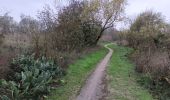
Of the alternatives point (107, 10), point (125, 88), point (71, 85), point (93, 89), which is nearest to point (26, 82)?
point (71, 85)

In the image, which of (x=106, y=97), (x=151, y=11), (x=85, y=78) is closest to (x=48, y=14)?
(x=85, y=78)

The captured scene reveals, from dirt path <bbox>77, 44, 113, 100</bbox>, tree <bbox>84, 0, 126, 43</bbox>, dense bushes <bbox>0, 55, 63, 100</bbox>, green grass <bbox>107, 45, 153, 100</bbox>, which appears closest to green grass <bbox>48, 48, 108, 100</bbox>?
dirt path <bbox>77, 44, 113, 100</bbox>

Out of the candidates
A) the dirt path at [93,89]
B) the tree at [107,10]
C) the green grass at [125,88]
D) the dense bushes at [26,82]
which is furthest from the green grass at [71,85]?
the tree at [107,10]

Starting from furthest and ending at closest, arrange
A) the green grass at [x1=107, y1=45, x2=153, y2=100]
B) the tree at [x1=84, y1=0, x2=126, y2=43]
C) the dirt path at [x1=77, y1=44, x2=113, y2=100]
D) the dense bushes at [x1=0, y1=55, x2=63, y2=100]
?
the tree at [x1=84, y1=0, x2=126, y2=43], the green grass at [x1=107, y1=45, x2=153, y2=100], the dirt path at [x1=77, y1=44, x2=113, y2=100], the dense bushes at [x1=0, y1=55, x2=63, y2=100]

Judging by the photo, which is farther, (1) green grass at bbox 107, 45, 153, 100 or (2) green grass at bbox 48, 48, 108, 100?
(1) green grass at bbox 107, 45, 153, 100

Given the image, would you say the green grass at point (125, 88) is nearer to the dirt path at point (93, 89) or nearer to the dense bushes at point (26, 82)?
the dirt path at point (93, 89)

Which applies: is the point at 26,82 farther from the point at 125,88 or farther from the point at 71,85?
the point at 125,88

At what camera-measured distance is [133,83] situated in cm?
1612

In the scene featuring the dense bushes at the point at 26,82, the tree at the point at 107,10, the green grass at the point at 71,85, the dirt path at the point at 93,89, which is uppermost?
the tree at the point at 107,10

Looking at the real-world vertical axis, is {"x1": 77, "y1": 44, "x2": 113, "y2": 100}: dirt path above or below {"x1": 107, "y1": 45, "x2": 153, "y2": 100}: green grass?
above

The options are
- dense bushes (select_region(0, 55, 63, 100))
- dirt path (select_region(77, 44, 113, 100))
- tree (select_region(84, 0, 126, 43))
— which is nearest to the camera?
dense bushes (select_region(0, 55, 63, 100))

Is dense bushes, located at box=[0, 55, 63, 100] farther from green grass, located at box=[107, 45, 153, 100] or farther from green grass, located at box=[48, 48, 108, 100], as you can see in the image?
green grass, located at box=[107, 45, 153, 100]

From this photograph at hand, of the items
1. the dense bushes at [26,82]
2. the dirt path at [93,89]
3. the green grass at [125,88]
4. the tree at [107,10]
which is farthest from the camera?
the tree at [107,10]

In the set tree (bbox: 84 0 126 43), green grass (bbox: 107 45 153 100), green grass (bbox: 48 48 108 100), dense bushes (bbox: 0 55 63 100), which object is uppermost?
tree (bbox: 84 0 126 43)
